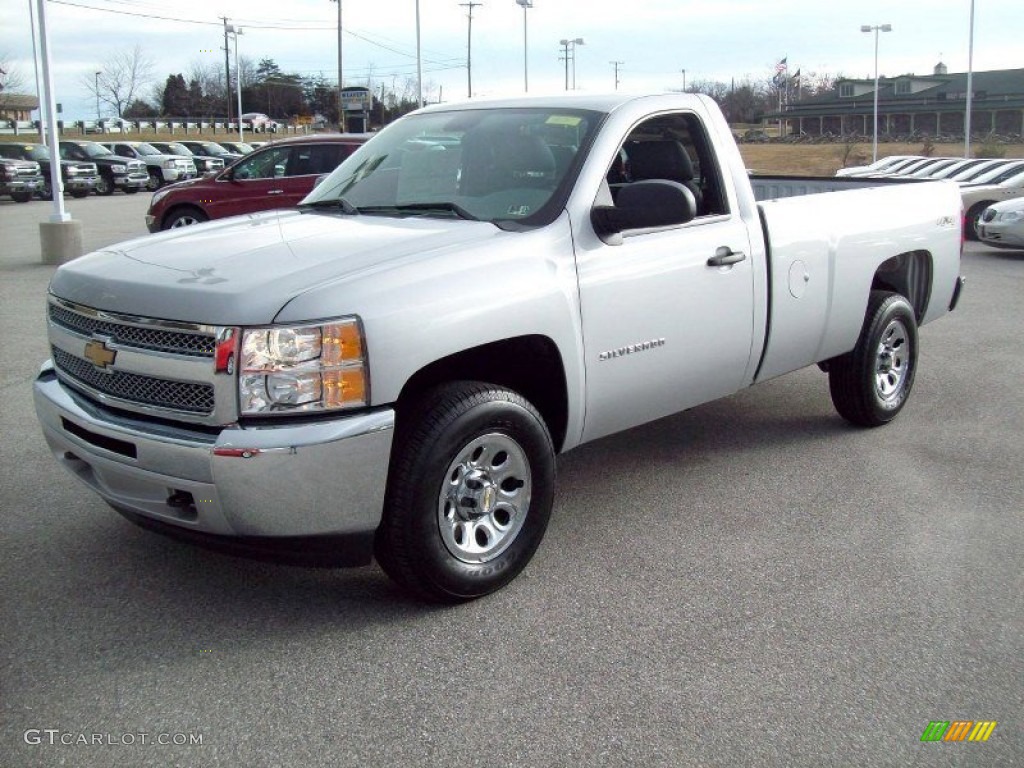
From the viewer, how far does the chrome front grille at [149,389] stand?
3611mm

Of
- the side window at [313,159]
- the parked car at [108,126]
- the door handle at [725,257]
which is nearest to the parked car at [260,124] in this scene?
the parked car at [108,126]

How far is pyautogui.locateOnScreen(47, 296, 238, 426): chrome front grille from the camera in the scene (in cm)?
354

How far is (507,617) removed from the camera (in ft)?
13.1

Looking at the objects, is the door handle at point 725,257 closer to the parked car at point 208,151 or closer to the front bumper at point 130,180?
the front bumper at point 130,180

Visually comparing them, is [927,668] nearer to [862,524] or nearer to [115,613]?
[862,524]

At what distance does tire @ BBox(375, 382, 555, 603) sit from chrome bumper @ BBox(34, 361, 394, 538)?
14 cm

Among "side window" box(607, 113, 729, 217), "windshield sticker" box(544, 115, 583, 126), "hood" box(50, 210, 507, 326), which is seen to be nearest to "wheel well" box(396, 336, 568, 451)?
"hood" box(50, 210, 507, 326)

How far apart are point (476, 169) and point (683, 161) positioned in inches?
44.1

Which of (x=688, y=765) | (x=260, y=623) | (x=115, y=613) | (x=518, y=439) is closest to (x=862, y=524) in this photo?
(x=518, y=439)

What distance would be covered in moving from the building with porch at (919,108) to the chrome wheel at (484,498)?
69.1 m

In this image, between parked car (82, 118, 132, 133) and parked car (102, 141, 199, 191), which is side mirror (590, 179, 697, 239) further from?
parked car (82, 118, 132, 133)

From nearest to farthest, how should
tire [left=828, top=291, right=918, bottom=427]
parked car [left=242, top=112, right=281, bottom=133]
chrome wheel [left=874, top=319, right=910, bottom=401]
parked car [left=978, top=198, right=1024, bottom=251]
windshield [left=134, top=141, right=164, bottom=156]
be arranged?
tire [left=828, top=291, right=918, bottom=427] → chrome wheel [left=874, top=319, right=910, bottom=401] → parked car [left=978, top=198, right=1024, bottom=251] → windshield [left=134, top=141, right=164, bottom=156] → parked car [left=242, top=112, right=281, bottom=133]

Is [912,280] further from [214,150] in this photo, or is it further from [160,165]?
[214,150]

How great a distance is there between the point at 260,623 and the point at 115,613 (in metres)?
0.56
